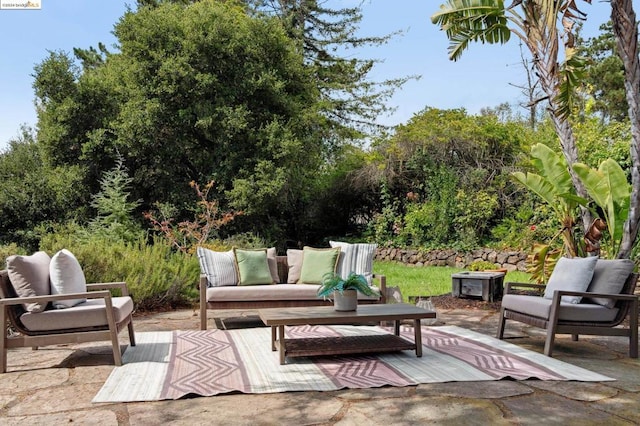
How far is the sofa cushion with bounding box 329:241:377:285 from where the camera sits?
6.39 meters

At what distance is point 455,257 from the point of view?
1216cm

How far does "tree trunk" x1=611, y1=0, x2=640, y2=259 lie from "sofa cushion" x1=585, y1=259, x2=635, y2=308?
68.8 inches

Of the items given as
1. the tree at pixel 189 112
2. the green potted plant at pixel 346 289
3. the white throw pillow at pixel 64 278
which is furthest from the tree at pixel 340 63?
the white throw pillow at pixel 64 278

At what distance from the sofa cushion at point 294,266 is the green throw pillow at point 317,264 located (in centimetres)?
11

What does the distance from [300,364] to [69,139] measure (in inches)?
448

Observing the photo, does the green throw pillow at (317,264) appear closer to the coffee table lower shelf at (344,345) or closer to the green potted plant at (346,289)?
the coffee table lower shelf at (344,345)

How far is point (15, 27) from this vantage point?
11.2 metres

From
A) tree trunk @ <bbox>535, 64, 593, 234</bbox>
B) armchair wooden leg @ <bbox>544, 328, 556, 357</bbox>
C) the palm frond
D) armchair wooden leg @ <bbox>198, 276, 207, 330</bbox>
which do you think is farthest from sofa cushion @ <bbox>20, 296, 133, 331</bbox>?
the palm frond

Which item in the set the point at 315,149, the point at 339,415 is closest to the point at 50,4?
the point at 315,149

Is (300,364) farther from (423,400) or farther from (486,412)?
(486,412)

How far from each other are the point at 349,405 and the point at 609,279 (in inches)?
115

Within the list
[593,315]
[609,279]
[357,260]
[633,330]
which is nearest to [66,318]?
[357,260]

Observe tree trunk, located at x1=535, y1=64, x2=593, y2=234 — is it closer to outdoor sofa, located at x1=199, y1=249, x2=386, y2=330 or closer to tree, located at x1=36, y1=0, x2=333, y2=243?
outdoor sofa, located at x1=199, y1=249, x2=386, y2=330

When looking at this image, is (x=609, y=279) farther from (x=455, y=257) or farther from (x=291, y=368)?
(x=455, y=257)
